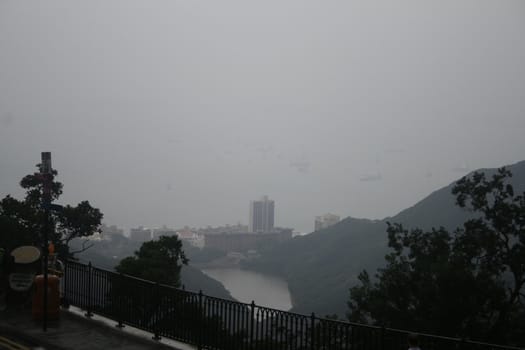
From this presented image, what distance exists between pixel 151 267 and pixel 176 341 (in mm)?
30843

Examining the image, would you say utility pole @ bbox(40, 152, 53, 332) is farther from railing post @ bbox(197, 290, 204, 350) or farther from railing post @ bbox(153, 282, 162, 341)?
railing post @ bbox(197, 290, 204, 350)

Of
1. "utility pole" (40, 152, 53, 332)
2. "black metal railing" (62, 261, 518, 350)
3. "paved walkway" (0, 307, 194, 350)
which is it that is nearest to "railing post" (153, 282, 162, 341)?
"black metal railing" (62, 261, 518, 350)

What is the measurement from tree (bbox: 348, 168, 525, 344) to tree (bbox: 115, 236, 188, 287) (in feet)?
50.6

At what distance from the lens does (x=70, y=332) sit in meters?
11.2

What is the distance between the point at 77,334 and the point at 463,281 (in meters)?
20.6

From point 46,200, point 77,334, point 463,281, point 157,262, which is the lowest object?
point 157,262

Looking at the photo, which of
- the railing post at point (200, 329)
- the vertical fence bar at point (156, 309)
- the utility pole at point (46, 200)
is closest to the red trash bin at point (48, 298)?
the utility pole at point (46, 200)

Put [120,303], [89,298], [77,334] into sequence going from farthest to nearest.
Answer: [89,298]
[120,303]
[77,334]

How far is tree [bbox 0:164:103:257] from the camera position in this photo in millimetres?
38375

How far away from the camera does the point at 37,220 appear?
4553 cm

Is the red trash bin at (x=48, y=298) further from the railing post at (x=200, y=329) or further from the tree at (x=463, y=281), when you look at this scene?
the tree at (x=463, y=281)

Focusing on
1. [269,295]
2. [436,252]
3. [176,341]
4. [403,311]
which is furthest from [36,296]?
[269,295]

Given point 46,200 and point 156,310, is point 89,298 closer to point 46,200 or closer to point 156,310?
point 156,310

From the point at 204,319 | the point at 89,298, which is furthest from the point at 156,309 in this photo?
the point at 89,298
